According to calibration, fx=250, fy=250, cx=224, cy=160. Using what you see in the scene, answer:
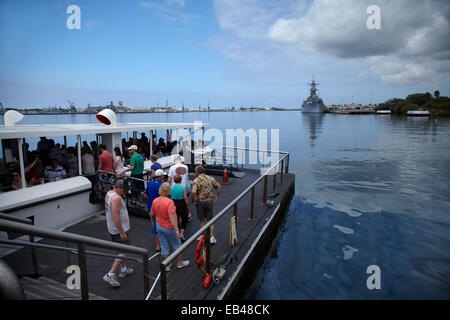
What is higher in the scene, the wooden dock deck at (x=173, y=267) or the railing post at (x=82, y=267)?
the railing post at (x=82, y=267)

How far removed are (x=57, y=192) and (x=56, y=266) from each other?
2.25 meters

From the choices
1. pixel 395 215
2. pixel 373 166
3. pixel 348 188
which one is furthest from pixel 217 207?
pixel 373 166

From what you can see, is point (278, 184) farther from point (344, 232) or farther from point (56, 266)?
point (56, 266)

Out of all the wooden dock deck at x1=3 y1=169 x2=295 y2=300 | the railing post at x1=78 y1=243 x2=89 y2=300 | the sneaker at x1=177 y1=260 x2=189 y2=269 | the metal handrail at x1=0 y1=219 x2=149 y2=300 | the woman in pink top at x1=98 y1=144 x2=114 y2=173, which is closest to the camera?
the metal handrail at x1=0 y1=219 x2=149 y2=300

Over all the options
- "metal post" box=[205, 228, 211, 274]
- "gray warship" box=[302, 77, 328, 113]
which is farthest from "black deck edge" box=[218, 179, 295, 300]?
"gray warship" box=[302, 77, 328, 113]

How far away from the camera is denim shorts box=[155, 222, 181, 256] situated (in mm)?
4594

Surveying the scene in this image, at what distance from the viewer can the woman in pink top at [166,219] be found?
4484 mm

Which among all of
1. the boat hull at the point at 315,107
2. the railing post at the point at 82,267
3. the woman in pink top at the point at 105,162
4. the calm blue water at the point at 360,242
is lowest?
the calm blue water at the point at 360,242

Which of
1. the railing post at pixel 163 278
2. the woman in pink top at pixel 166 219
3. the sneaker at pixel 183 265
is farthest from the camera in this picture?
the sneaker at pixel 183 265

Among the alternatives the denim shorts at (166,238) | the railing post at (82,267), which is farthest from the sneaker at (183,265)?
the railing post at (82,267)

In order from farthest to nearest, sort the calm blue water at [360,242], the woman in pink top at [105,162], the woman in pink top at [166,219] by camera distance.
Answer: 1. the woman in pink top at [105,162]
2. the calm blue water at [360,242]
3. the woman in pink top at [166,219]

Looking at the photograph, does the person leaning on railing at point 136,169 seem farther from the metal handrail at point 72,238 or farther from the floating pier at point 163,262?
the metal handrail at point 72,238

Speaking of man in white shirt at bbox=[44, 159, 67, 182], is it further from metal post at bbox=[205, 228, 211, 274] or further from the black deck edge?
the black deck edge
